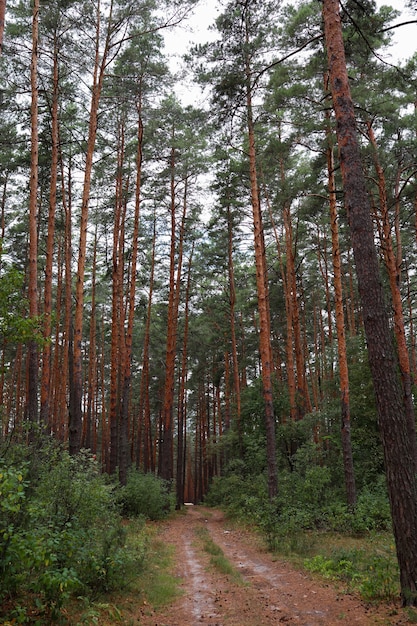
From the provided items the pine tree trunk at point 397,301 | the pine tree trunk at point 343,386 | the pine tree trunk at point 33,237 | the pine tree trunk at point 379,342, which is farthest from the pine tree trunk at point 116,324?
the pine tree trunk at point 379,342

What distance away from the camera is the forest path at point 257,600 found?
531 centimetres

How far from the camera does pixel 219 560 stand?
883cm

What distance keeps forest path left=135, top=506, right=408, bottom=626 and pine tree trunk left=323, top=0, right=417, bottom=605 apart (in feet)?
2.92

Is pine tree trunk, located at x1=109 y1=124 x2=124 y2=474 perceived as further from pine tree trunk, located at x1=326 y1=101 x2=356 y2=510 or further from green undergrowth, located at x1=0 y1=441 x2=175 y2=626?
green undergrowth, located at x1=0 y1=441 x2=175 y2=626

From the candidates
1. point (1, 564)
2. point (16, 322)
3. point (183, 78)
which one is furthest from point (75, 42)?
point (1, 564)

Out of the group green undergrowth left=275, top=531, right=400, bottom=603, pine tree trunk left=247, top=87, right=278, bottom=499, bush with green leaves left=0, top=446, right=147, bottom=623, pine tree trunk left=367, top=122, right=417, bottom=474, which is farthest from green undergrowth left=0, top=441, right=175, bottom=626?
pine tree trunk left=367, top=122, right=417, bottom=474

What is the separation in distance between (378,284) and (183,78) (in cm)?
1074

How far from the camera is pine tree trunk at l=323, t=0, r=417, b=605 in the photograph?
527 cm

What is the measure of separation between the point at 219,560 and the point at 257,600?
2.79 metres

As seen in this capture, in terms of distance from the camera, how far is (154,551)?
9.77 meters

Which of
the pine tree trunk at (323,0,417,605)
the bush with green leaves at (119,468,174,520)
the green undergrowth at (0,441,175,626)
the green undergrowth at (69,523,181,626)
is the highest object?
the pine tree trunk at (323,0,417,605)

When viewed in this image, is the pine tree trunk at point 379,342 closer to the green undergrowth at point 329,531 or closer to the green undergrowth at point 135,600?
the green undergrowth at point 329,531

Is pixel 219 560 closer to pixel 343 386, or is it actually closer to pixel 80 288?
pixel 343 386

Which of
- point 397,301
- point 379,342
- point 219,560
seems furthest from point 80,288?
point 397,301
